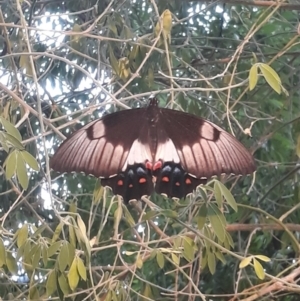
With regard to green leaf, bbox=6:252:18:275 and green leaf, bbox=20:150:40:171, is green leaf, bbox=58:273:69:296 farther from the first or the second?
green leaf, bbox=20:150:40:171

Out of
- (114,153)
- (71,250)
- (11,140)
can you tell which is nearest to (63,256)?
(71,250)

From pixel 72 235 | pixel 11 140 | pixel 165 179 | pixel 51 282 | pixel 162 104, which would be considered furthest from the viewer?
pixel 162 104

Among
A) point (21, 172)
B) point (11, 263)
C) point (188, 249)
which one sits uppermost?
point (21, 172)

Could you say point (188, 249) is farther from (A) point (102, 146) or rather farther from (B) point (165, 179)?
(A) point (102, 146)

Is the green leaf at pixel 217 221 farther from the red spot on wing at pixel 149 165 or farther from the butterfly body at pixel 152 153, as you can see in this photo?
the red spot on wing at pixel 149 165

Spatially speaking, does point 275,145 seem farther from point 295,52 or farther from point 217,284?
point 217,284

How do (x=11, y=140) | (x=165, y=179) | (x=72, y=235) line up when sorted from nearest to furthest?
1. (x=11, y=140)
2. (x=72, y=235)
3. (x=165, y=179)
